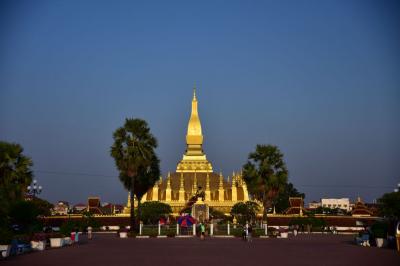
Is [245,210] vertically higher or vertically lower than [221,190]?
lower

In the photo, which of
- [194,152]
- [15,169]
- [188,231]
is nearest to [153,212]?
[188,231]

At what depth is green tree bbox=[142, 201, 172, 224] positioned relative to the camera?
78.7 metres

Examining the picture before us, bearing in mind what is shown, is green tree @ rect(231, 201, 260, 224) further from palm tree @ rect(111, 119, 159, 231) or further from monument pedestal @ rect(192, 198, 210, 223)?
palm tree @ rect(111, 119, 159, 231)

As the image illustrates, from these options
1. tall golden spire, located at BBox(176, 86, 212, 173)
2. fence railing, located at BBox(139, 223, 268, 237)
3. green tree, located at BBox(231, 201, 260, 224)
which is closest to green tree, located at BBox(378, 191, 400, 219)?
fence railing, located at BBox(139, 223, 268, 237)

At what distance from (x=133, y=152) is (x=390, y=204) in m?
19.9

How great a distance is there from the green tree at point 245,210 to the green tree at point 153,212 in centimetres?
935

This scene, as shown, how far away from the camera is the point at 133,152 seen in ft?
171

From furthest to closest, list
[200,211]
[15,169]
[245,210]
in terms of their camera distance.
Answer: [245,210], [200,211], [15,169]

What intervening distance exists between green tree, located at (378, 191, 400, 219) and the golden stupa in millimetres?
41621

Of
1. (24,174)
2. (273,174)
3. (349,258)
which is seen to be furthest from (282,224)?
(349,258)

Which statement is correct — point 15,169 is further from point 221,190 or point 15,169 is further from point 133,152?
point 221,190

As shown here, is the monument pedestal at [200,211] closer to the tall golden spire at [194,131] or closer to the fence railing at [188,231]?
the fence railing at [188,231]

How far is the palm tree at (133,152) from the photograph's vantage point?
171ft

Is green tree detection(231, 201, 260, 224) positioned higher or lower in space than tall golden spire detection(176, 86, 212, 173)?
lower
